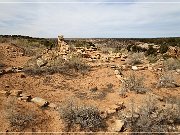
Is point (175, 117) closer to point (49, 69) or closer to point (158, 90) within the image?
point (158, 90)

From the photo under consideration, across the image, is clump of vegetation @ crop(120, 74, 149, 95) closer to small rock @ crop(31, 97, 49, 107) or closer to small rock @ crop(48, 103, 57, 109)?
small rock @ crop(48, 103, 57, 109)

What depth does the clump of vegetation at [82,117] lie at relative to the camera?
5570 millimetres

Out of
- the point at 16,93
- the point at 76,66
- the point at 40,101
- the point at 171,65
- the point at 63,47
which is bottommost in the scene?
the point at 40,101

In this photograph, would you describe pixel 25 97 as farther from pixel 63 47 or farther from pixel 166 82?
pixel 63 47

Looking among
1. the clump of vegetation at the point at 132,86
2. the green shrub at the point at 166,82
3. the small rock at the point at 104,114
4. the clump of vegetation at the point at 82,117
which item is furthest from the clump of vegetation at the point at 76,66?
the clump of vegetation at the point at 82,117

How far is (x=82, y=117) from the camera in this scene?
5.74m

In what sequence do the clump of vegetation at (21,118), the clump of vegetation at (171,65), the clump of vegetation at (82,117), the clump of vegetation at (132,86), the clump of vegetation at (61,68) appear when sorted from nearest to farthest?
the clump of vegetation at (21,118) < the clump of vegetation at (82,117) < the clump of vegetation at (132,86) < the clump of vegetation at (61,68) < the clump of vegetation at (171,65)

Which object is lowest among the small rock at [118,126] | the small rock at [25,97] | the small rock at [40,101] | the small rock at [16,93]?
the small rock at [118,126]

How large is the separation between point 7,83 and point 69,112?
2877 mm

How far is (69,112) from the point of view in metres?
5.73

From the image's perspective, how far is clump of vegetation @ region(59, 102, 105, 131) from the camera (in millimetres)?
5570

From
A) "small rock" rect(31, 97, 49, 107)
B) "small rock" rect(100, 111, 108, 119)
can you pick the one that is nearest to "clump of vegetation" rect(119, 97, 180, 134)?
"small rock" rect(100, 111, 108, 119)

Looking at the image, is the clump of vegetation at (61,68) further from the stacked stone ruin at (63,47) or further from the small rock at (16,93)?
the stacked stone ruin at (63,47)

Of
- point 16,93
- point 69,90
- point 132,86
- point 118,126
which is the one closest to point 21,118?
point 16,93
